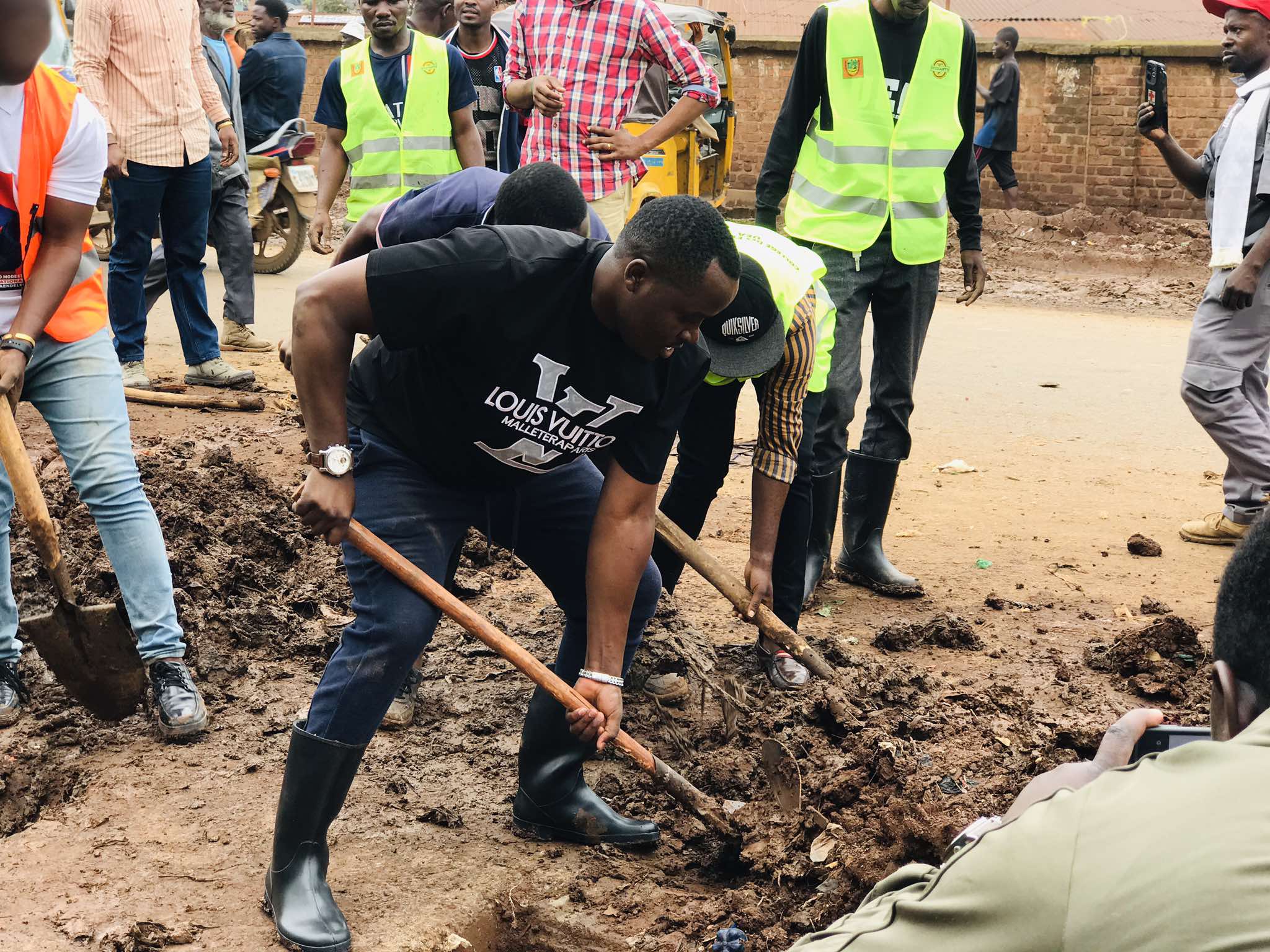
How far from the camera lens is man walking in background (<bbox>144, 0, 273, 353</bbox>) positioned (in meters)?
7.29

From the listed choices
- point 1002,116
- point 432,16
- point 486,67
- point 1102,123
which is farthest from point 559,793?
point 1102,123

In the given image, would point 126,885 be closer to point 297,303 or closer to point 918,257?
point 297,303

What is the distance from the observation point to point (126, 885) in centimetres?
298

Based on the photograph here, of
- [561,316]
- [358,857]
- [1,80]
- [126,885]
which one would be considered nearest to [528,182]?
[561,316]

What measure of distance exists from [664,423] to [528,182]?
3.03ft

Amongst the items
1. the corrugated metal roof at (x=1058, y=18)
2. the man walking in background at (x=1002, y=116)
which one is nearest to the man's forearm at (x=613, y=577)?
the man walking in background at (x=1002, y=116)

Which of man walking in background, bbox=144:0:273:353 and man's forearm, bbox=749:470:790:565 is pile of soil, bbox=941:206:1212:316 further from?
man's forearm, bbox=749:470:790:565

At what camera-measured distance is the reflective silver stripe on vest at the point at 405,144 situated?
20.7ft

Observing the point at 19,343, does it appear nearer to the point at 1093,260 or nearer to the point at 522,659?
the point at 522,659

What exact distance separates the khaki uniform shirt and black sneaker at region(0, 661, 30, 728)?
3.25m

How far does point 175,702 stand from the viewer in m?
3.61

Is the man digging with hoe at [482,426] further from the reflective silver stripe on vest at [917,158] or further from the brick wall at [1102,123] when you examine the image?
the brick wall at [1102,123]

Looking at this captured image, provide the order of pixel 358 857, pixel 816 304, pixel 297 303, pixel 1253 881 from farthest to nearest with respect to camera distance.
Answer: pixel 816 304, pixel 358 857, pixel 297 303, pixel 1253 881

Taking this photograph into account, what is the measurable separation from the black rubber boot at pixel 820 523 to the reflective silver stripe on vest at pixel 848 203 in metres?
0.96
